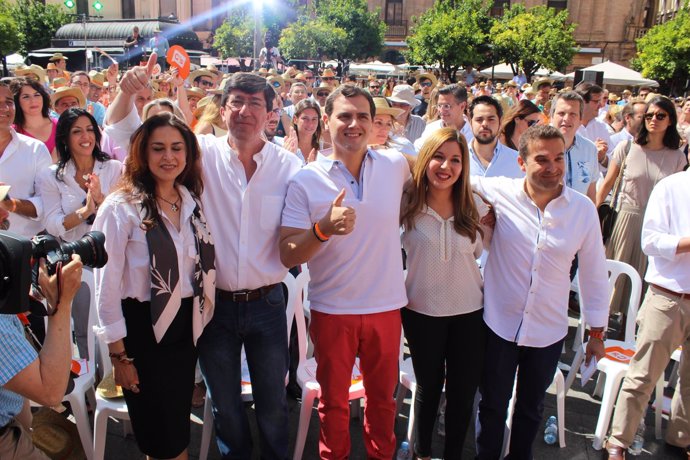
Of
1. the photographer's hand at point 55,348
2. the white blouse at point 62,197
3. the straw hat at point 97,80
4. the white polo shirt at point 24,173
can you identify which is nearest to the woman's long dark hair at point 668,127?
the white blouse at point 62,197

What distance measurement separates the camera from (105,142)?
3863 mm

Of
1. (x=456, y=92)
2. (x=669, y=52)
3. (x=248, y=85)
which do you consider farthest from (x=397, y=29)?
(x=248, y=85)

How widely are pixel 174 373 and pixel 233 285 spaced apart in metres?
0.47

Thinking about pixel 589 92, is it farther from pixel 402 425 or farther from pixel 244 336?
pixel 244 336

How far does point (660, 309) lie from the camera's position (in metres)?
3.04

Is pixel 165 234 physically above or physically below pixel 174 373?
above

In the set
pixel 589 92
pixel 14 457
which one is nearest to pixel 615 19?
pixel 589 92

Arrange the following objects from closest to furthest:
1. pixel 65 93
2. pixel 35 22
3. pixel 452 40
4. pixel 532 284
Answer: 1. pixel 532 284
2. pixel 65 93
3. pixel 452 40
4. pixel 35 22

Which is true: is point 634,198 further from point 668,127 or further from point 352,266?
point 352,266

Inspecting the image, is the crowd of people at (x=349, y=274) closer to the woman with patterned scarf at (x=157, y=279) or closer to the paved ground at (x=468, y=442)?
the woman with patterned scarf at (x=157, y=279)

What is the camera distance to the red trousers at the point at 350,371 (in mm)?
2613

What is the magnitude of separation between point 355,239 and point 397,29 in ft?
152

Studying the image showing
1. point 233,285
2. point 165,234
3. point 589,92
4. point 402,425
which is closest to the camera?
point 165,234

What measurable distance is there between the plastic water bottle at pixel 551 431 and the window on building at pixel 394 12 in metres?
46.3
